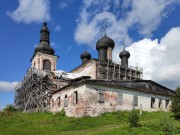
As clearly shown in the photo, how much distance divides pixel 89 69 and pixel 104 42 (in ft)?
18.6

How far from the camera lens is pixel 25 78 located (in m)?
52.0

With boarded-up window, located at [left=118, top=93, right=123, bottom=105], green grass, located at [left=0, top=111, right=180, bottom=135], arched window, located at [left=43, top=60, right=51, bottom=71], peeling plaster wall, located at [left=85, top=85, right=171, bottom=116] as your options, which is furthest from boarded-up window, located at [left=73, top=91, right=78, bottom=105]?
arched window, located at [left=43, top=60, right=51, bottom=71]

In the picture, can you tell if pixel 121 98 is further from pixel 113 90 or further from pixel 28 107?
pixel 28 107

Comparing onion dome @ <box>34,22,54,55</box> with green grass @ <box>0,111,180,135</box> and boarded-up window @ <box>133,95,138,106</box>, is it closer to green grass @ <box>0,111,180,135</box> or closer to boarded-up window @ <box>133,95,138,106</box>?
boarded-up window @ <box>133,95,138,106</box>

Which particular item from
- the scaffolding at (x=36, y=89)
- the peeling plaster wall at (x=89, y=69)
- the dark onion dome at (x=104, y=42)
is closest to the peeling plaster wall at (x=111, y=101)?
the scaffolding at (x=36, y=89)

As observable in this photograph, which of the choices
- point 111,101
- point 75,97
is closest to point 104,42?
point 111,101

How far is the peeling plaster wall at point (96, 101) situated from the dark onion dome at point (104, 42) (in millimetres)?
18599

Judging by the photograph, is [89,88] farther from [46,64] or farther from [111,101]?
[46,64]

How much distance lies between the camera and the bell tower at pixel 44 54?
56.6m

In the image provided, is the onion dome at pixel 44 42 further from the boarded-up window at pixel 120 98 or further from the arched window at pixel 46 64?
the boarded-up window at pixel 120 98

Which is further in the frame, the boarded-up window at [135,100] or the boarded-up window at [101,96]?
the boarded-up window at [135,100]

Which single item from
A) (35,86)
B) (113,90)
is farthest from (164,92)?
(35,86)

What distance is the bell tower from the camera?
56.6 metres

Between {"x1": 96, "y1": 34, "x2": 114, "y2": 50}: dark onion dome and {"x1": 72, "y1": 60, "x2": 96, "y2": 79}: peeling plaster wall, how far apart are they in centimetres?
370
